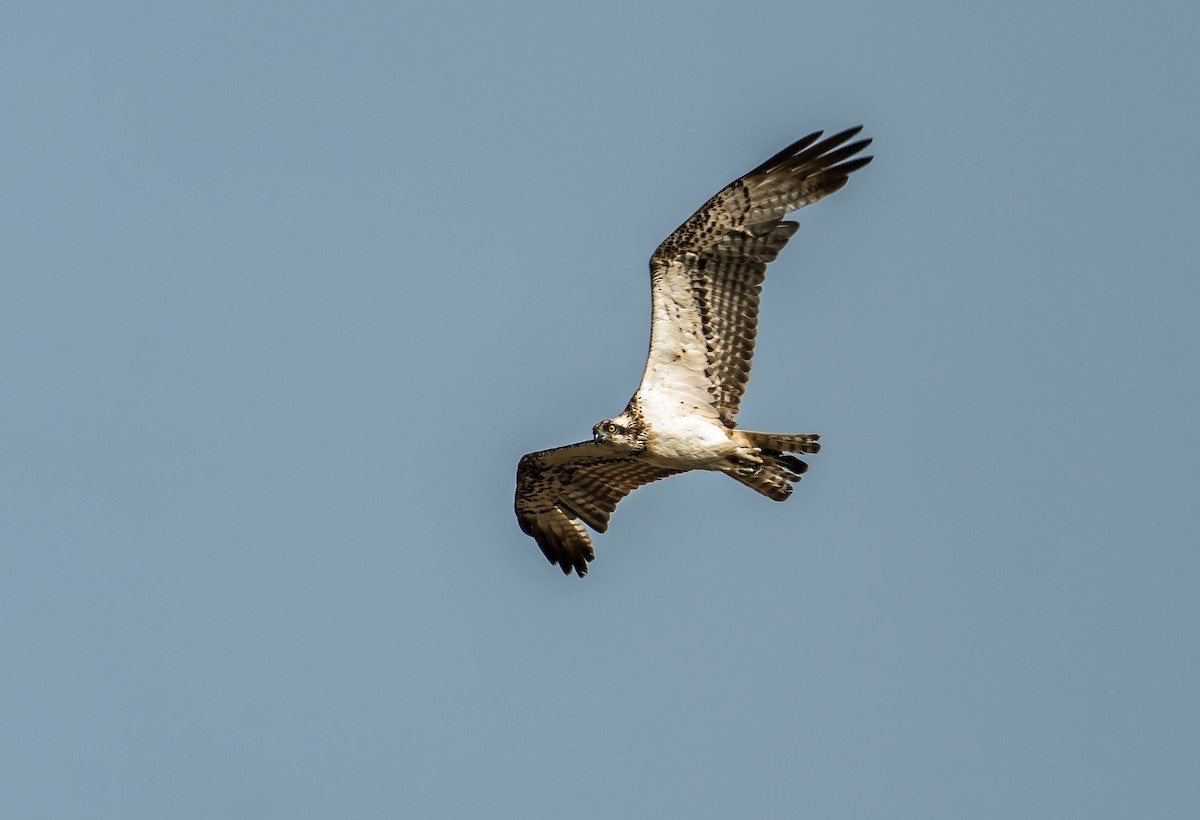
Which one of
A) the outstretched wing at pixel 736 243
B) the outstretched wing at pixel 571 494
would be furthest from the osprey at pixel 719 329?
the outstretched wing at pixel 571 494

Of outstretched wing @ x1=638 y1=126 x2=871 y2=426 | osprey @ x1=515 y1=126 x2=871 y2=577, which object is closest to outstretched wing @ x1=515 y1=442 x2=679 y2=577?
osprey @ x1=515 y1=126 x2=871 y2=577

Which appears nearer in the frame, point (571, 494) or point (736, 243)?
point (736, 243)

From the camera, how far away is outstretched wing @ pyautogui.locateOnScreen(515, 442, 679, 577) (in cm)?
2097

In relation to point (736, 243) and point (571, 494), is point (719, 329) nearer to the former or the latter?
point (736, 243)

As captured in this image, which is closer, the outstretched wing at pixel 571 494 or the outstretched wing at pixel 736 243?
the outstretched wing at pixel 736 243

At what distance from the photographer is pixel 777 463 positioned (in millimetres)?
19766

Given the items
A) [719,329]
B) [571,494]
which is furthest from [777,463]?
[571,494]

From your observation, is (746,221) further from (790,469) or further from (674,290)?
(790,469)

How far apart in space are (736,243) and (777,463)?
220cm

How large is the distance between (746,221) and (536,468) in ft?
12.0

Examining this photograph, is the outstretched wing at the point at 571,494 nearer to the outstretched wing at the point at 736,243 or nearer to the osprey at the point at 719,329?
the osprey at the point at 719,329

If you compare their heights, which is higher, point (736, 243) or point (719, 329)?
point (736, 243)

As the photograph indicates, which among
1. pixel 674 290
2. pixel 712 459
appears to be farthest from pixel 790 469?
pixel 674 290

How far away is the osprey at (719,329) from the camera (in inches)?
758
